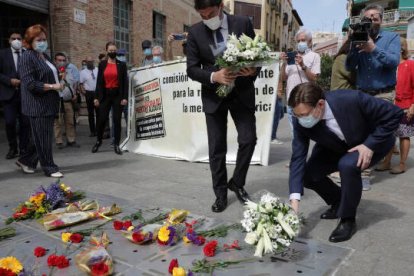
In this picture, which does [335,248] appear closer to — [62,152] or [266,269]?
[266,269]

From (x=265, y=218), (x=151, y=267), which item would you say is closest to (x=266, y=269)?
(x=265, y=218)

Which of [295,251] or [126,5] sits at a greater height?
[126,5]

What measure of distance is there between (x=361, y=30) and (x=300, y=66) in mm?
1449

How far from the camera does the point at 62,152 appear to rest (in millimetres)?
6789

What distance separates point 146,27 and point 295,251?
14520 millimetres

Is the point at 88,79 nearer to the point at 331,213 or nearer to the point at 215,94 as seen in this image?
the point at 215,94

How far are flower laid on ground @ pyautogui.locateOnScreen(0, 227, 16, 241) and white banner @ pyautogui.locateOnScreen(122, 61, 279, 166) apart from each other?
3.33 metres

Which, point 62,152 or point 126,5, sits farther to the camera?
point 126,5

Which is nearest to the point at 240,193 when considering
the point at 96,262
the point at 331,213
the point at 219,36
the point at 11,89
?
the point at 331,213

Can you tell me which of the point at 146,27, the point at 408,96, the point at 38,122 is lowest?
the point at 38,122

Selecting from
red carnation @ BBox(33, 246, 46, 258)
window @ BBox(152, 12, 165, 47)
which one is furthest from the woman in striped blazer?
window @ BBox(152, 12, 165, 47)

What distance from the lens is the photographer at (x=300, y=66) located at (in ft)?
17.7

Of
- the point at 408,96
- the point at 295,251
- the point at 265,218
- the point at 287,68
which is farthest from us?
the point at 287,68

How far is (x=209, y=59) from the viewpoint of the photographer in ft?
11.8
